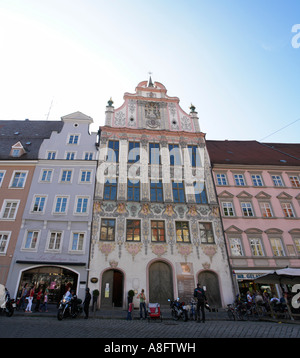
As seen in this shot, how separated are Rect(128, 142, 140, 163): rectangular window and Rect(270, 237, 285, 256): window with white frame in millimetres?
15401

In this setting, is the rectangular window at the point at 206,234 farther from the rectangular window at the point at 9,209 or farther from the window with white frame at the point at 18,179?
the window with white frame at the point at 18,179

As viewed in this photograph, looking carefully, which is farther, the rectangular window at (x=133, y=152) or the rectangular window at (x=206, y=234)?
the rectangular window at (x=133, y=152)

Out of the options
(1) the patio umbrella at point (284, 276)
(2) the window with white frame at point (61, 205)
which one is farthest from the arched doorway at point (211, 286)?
(2) the window with white frame at point (61, 205)

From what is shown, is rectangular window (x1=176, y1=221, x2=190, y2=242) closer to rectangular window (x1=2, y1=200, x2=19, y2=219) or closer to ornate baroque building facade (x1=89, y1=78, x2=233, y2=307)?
ornate baroque building facade (x1=89, y1=78, x2=233, y2=307)

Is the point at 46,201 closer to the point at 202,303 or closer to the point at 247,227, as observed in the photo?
the point at 202,303

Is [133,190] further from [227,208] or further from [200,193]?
[227,208]

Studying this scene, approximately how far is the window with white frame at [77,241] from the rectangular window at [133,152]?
8874 mm

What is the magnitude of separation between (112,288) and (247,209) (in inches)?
583

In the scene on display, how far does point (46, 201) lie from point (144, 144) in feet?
37.7

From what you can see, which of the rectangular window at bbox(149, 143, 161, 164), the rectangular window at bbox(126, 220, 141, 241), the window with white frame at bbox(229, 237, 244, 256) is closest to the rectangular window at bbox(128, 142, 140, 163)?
the rectangular window at bbox(149, 143, 161, 164)

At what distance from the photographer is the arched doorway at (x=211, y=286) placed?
19578 mm

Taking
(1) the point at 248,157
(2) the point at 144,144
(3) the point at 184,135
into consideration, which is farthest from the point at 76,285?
(1) the point at 248,157

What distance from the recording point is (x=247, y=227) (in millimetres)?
22375

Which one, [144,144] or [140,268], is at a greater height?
[144,144]
